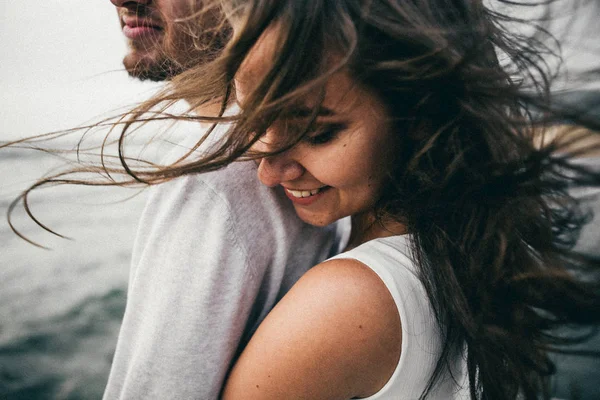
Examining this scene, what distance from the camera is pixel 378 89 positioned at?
32.6 inches

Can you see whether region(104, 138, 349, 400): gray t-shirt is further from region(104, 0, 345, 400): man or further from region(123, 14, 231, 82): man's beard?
region(123, 14, 231, 82): man's beard

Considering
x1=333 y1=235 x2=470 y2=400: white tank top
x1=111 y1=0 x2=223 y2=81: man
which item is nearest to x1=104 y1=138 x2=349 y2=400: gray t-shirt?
x1=333 y1=235 x2=470 y2=400: white tank top

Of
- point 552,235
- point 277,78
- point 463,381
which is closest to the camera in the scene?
point 277,78

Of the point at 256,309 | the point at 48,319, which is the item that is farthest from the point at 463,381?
the point at 48,319

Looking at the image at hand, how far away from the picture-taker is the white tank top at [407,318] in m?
0.82

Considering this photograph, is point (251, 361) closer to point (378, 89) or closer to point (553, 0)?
point (378, 89)

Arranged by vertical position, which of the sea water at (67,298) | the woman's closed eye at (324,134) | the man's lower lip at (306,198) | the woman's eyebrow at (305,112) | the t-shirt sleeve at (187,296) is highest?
the woman's eyebrow at (305,112)

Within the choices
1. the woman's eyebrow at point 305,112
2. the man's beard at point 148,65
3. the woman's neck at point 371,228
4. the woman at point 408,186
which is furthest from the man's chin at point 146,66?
the woman's neck at point 371,228

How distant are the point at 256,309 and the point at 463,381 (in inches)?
21.1

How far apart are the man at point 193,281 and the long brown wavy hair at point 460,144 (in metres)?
0.08

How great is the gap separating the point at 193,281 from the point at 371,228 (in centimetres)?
46

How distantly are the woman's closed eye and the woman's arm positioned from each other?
0.24 metres

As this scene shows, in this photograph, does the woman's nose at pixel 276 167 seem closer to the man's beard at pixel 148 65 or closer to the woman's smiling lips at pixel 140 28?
the man's beard at pixel 148 65

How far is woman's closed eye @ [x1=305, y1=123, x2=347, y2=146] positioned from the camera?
0.83 metres
